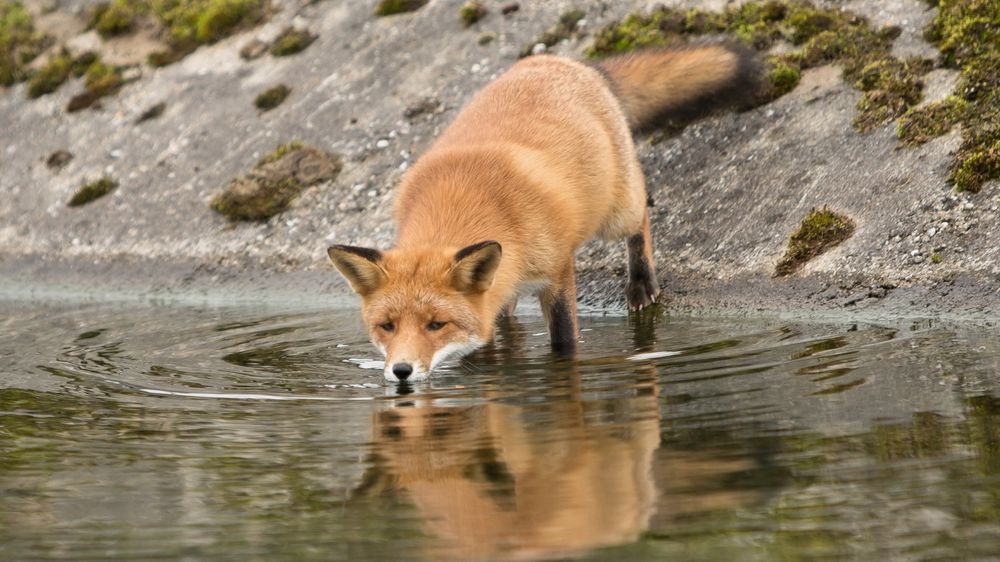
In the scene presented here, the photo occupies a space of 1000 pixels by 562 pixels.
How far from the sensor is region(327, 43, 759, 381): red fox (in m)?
7.84

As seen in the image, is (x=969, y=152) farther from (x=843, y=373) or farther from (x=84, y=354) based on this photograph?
(x=84, y=354)

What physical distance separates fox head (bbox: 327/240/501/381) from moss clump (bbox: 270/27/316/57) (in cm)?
1030

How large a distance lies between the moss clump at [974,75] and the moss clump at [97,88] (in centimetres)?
1223

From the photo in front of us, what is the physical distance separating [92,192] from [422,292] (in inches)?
401

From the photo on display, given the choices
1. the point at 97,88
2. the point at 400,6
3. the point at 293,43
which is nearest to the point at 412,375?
the point at 400,6

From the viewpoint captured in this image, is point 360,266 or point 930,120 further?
point 930,120

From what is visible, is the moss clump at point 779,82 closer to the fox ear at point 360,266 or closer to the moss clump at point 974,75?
the moss clump at point 974,75

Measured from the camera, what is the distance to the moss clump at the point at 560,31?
15.3 metres

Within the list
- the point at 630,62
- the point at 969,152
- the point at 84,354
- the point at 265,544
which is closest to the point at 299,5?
the point at 630,62

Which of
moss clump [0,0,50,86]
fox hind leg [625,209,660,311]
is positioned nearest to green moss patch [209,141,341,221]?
fox hind leg [625,209,660,311]

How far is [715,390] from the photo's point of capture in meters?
6.95

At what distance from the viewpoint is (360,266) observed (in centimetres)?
782

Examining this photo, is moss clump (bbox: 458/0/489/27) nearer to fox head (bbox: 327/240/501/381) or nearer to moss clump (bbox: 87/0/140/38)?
moss clump (bbox: 87/0/140/38)

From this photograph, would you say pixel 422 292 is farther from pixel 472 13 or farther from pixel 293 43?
pixel 293 43
